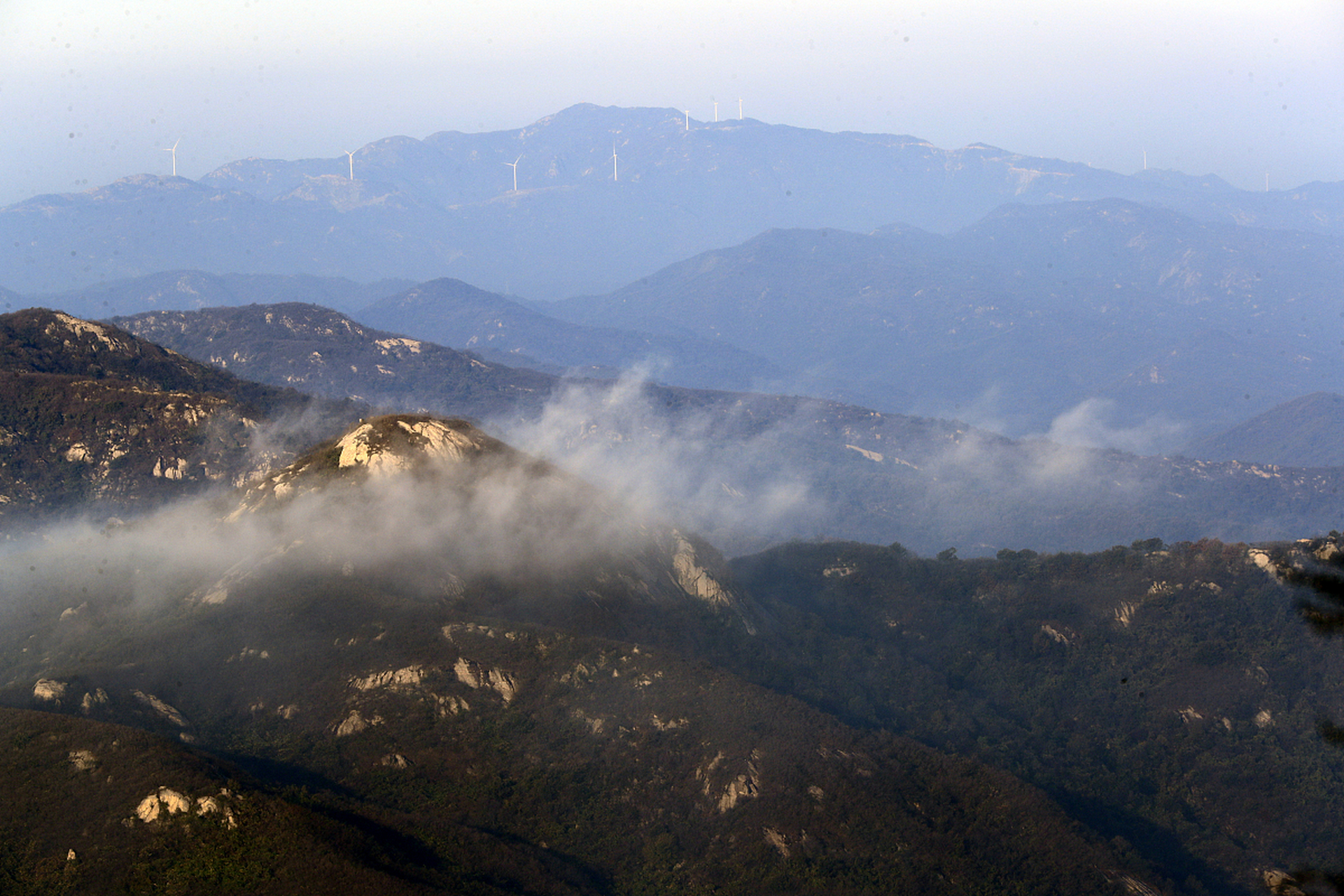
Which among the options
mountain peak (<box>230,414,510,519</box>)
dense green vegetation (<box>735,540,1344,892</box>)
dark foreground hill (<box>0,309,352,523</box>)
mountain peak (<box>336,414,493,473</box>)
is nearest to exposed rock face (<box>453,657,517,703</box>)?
mountain peak (<box>230,414,510,519</box>)

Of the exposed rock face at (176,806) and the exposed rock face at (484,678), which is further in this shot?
the exposed rock face at (484,678)

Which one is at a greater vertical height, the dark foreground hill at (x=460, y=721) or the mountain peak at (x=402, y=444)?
the mountain peak at (x=402, y=444)

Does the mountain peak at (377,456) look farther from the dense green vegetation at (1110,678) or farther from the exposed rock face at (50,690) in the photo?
A: the dense green vegetation at (1110,678)

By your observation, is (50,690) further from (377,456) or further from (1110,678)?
(1110,678)

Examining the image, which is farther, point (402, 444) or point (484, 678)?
point (402, 444)

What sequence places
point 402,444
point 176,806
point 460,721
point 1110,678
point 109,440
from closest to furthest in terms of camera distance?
point 176,806 → point 460,721 → point 402,444 → point 1110,678 → point 109,440

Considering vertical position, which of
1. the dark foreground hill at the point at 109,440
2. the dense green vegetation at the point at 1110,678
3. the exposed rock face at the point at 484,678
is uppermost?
the exposed rock face at the point at 484,678

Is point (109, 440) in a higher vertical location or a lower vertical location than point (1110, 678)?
higher

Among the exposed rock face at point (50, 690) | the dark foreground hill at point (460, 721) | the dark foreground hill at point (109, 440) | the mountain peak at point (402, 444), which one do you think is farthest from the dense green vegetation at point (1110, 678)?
the dark foreground hill at point (109, 440)

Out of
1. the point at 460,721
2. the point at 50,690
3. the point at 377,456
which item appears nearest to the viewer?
the point at 50,690

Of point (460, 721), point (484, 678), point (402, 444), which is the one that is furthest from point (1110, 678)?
point (402, 444)

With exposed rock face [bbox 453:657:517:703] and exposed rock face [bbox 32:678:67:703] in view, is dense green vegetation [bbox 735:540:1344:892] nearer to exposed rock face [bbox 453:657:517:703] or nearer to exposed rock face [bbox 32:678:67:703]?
exposed rock face [bbox 453:657:517:703]
